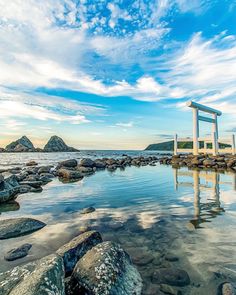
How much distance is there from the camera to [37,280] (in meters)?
2.37

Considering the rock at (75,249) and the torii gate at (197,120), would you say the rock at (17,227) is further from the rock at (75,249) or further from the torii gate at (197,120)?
the torii gate at (197,120)

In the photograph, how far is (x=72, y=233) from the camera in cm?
511

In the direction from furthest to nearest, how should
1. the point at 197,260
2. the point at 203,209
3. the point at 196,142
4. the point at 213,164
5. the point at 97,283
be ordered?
1. the point at 196,142
2. the point at 213,164
3. the point at 203,209
4. the point at 197,260
5. the point at 97,283

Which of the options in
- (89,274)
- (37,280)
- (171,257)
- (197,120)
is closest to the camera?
(37,280)

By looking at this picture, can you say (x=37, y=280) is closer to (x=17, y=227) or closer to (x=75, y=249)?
(x=75, y=249)

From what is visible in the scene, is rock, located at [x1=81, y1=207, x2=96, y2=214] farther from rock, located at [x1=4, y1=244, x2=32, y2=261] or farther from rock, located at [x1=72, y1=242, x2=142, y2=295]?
rock, located at [x1=72, y1=242, x2=142, y2=295]

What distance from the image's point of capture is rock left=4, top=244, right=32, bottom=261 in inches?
157

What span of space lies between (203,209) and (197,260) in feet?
10.7

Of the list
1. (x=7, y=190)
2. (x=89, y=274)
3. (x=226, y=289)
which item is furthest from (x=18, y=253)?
(x=7, y=190)

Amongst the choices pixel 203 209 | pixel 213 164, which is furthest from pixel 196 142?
pixel 203 209

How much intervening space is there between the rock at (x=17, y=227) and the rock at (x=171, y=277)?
10.7 ft

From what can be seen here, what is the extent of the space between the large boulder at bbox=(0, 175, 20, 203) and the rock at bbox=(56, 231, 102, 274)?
6052mm

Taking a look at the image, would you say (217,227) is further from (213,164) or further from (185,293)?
(213,164)

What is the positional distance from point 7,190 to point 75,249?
21.4 ft
